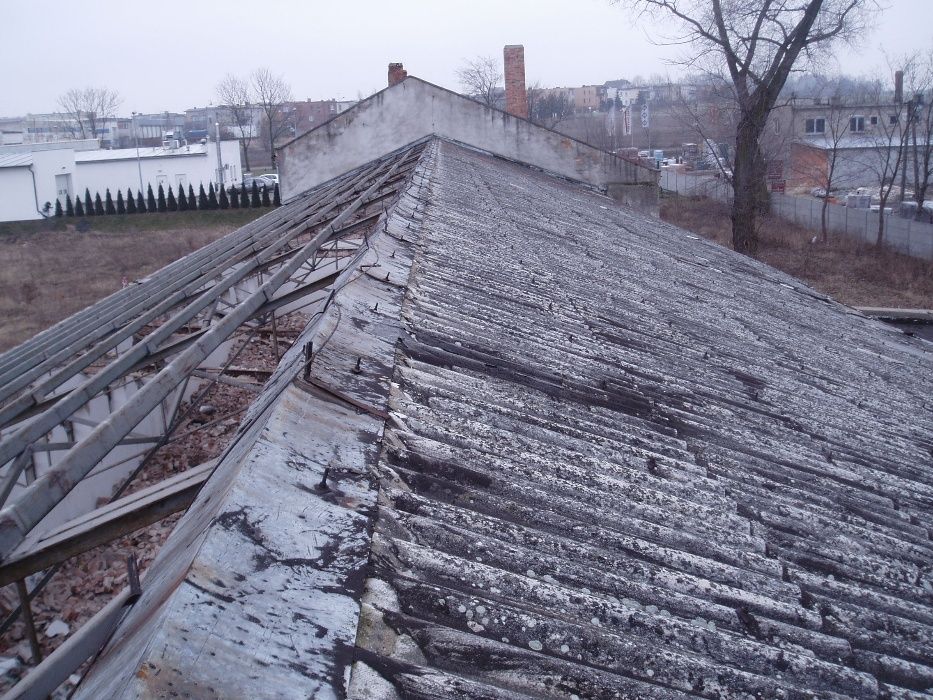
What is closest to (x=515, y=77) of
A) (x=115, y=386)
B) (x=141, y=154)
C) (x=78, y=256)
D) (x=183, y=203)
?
(x=115, y=386)

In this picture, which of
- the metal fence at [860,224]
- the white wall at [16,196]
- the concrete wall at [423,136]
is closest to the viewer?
the concrete wall at [423,136]

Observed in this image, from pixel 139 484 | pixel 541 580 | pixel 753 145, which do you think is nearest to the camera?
pixel 541 580

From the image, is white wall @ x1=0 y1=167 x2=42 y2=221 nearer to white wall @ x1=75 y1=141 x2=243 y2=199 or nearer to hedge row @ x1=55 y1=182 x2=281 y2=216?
hedge row @ x1=55 y1=182 x2=281 y2=216

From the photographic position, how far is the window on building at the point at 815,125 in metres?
51.3

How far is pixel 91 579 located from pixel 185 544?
238 inches

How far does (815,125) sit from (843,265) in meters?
28.8

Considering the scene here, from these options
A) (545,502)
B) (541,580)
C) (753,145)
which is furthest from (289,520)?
(753,145)

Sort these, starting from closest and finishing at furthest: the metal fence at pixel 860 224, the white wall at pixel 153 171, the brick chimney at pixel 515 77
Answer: the brick chimney at pixel 515 77
the metal fence at pixel 860 224
the white wall at pixel 153 171

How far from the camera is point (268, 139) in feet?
264

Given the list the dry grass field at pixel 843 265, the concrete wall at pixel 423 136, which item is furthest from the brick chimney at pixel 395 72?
the dry grass field at pixel 843 265

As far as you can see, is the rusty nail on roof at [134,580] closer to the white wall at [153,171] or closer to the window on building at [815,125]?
the white wall at [153,171]

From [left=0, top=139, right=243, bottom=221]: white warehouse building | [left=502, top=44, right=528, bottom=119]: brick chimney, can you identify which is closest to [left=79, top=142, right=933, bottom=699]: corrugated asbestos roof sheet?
[left=502, top=44, right=528, bottom=119]: brick chimney

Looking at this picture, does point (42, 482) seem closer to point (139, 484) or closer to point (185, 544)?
point (185, 544)

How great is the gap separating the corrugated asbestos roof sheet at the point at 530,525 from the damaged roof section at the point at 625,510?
0.01 meters
